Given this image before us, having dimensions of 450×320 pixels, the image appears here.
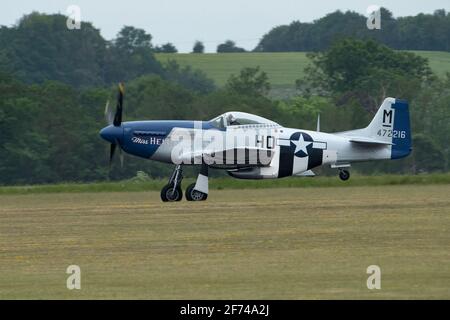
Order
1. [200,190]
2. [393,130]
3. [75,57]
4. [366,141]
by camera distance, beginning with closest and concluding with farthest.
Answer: [200,190]
[366,141]
[393,130]
[75,57]

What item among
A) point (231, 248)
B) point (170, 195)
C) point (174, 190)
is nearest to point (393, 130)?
point (174, 190)

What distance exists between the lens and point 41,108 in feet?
168

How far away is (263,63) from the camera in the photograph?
3696 inches

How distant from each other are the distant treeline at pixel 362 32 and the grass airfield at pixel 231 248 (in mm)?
76511

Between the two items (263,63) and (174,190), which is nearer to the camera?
(174,190)

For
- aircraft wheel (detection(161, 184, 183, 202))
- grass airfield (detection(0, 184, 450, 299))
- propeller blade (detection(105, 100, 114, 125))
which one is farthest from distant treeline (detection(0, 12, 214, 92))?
grass airfield (detection(0, 184, 450, 299))

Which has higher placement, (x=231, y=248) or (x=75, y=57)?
(x=75, y=57)

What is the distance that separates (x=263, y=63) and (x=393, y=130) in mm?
63805

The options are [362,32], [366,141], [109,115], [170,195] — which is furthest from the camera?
[362,32]

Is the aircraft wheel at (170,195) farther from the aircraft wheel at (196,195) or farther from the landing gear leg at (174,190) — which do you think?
the aircraft wheel at (196,195)

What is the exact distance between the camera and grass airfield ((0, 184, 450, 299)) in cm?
1322

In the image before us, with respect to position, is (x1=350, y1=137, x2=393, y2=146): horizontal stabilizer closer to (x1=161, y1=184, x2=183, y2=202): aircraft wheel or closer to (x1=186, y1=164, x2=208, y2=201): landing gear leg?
(x1=186, y1=164, x2=208, y2=201): landing gear leg

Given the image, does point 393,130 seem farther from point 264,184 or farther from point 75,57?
point 75,57

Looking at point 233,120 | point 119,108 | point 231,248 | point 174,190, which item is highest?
point 119,108
